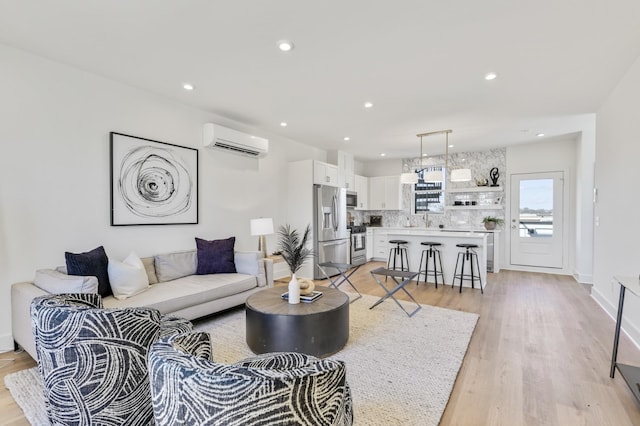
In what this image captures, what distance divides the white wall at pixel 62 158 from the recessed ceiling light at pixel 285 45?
2.03 m

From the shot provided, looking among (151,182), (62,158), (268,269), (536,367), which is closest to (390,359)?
(536,367)

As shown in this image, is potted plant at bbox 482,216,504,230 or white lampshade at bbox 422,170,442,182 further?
potted plant at bbox 482,216,504,230

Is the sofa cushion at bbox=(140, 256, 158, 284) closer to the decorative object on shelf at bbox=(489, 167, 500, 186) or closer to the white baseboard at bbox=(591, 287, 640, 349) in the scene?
the white baseboard at bbox=(591, 287, 640, 349)

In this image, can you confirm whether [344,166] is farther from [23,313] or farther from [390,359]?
[23,313]

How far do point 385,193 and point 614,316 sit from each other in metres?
5.21

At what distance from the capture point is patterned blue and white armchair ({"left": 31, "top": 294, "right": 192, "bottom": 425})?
1.40 meters

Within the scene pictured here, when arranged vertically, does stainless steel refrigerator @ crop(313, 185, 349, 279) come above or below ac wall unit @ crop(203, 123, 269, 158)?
below

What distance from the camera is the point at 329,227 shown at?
5992 millimetres

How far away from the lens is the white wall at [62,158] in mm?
2740

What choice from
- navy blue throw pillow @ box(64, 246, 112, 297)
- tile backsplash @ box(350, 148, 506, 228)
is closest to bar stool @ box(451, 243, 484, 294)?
tile backsplash @ box(350, 148, 506, 228)

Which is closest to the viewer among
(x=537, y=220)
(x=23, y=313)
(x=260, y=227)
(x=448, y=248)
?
(x=23, y=313)

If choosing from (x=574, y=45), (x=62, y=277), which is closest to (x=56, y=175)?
(x=62, y=277)

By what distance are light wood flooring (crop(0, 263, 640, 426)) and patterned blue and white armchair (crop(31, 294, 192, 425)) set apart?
0.78m

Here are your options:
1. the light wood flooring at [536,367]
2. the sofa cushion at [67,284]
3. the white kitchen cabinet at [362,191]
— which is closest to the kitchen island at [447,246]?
the light wood flooring at [536,367]
